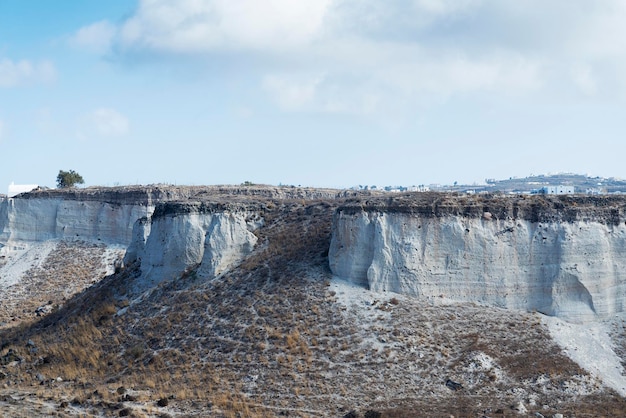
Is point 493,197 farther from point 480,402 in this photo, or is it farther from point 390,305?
point 480,402

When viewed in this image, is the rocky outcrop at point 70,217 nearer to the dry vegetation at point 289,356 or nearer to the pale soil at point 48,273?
the pale soil at point 48,273

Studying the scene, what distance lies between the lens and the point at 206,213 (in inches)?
1690

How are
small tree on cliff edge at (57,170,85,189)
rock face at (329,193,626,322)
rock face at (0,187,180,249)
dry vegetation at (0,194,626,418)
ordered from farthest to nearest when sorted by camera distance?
small tree on cliff edge at (57,170,85,189)
rock face at (0,187,180,249)
rock face at (329,193,626,322)
dry vegetation at (0,194,626,418)

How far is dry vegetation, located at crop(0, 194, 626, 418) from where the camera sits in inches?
1214

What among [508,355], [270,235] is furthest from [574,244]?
[270,235]

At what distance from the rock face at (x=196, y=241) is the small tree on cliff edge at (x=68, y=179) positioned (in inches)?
1947

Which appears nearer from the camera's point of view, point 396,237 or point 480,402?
point 480,402

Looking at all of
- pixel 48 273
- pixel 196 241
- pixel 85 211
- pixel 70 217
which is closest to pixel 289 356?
pixel 196 241

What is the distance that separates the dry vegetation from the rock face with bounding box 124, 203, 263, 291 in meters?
0.96

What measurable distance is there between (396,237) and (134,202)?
3458cm

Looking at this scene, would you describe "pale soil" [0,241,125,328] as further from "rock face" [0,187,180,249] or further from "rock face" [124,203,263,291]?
"rock face" [124,203,263,291]

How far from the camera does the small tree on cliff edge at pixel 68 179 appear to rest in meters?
90.4

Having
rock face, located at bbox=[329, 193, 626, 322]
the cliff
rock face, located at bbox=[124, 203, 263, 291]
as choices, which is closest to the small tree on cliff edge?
the cliff

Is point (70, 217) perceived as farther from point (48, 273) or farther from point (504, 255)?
point (504, 255)
